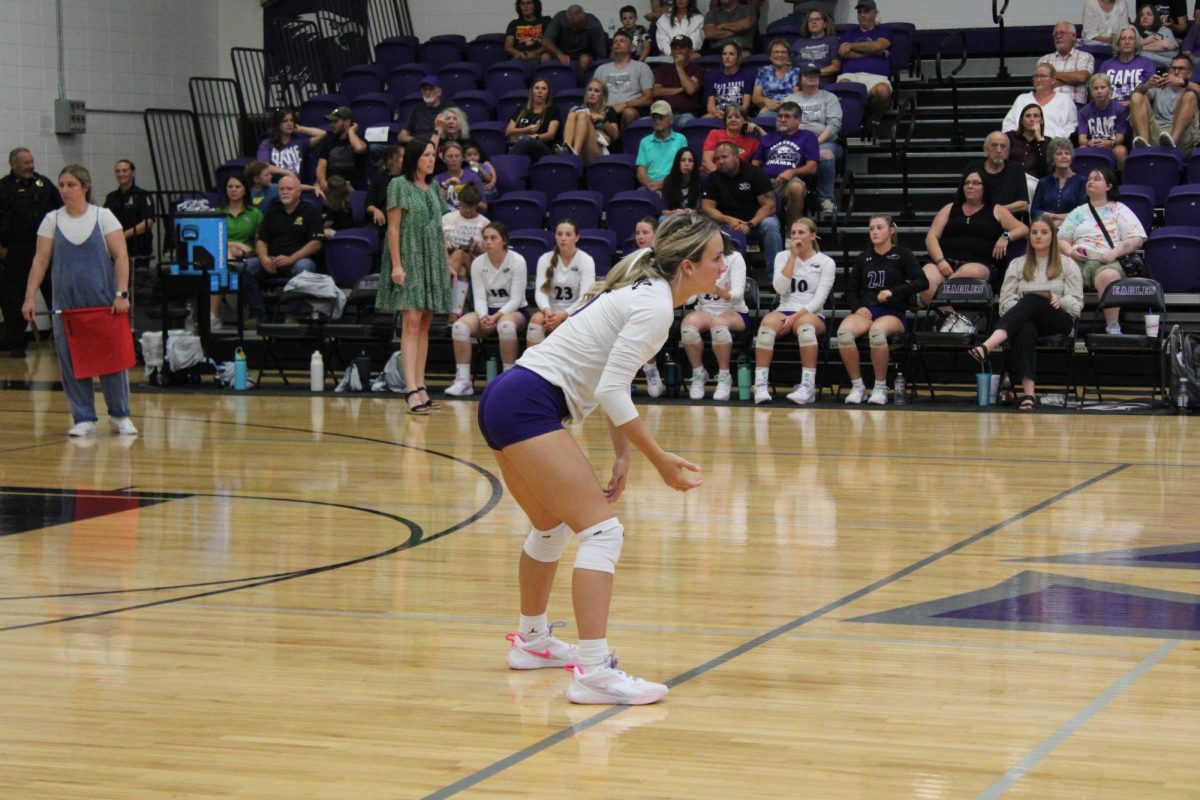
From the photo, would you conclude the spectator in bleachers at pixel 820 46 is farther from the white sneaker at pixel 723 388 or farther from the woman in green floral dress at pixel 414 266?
the woman in green floral dress at pixel 414 266

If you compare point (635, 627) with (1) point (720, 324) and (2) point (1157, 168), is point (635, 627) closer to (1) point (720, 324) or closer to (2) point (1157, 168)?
(1) point (720, 324)

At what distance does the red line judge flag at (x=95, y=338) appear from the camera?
10258 millimetres

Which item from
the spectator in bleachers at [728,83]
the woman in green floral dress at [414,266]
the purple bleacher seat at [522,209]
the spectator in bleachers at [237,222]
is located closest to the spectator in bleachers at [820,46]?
the spectator in bleachers at [728,83]

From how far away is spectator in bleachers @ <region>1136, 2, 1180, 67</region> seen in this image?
14391mm

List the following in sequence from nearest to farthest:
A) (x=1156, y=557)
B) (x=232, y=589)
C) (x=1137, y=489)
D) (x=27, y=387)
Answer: (x=232, y=589)
(x=1156, y=557)
(x=1137, y=489)
(x=27, y=387)

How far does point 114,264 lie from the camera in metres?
10.4

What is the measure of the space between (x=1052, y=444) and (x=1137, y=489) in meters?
1.70

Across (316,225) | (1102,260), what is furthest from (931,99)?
(316,225)

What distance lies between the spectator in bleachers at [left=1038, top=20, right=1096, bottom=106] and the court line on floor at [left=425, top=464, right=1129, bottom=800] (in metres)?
6.91

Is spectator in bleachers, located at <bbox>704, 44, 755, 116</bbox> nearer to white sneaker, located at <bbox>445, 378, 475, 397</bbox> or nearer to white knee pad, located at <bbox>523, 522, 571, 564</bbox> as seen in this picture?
white sneaker, located at <bbox>445, 378, 475, 397</bbox>

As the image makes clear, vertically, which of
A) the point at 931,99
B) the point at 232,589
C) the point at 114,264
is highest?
the point at 931,99

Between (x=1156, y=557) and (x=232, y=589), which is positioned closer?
(x=232, y=589)

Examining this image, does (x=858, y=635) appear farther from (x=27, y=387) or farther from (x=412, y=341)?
(x=27, y=387)

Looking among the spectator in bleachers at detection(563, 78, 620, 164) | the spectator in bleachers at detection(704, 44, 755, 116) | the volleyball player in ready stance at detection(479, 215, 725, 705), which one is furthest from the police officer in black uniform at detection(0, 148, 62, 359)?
the volleyball player in ready stance at detection(479, 215, 725, 705)
